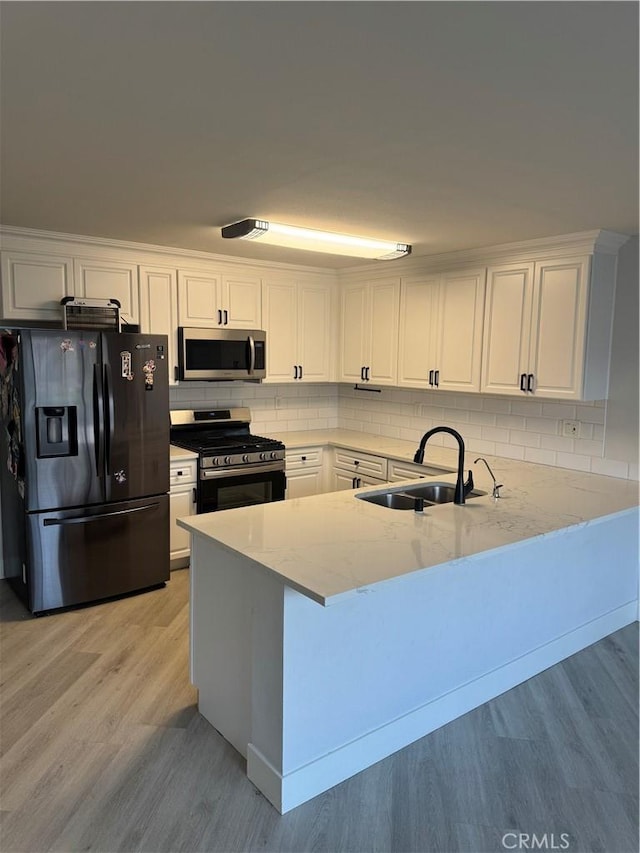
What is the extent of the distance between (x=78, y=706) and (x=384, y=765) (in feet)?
4.53

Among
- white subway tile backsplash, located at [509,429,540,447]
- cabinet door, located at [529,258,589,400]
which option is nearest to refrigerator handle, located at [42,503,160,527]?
white subway tile backsplash, located at [509,429,540,447]

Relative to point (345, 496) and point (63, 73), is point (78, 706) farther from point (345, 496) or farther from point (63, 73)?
point (63, 73)

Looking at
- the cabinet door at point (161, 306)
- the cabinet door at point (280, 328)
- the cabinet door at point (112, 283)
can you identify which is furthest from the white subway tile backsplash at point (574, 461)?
the cabinet door at point (112, 283)

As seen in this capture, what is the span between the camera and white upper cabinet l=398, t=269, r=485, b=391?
4000mm

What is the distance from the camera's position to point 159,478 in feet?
12.5

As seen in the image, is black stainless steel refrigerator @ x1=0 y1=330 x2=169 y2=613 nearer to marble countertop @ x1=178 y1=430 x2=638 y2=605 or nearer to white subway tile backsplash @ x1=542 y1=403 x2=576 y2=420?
marble countertop @ x1=178 y1=430 x2=638 y2=605

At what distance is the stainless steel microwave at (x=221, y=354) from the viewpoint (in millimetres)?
4246

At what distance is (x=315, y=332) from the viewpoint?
498cm

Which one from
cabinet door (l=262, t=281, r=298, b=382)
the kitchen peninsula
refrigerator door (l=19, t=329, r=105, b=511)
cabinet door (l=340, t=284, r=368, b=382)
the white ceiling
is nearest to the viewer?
the white ceiling

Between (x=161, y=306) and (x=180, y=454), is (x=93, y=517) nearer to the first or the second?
(x=180, y=454)

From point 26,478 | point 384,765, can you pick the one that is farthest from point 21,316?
point 384,765

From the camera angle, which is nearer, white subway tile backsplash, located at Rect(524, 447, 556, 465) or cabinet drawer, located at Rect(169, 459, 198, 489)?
white subway tile backsplash, located at Rect(524, 447, 556, 465)

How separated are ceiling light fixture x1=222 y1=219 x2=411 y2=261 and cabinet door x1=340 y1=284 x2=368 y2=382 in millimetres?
1094

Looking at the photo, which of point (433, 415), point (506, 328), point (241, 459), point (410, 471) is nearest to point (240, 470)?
point (241, 459)
